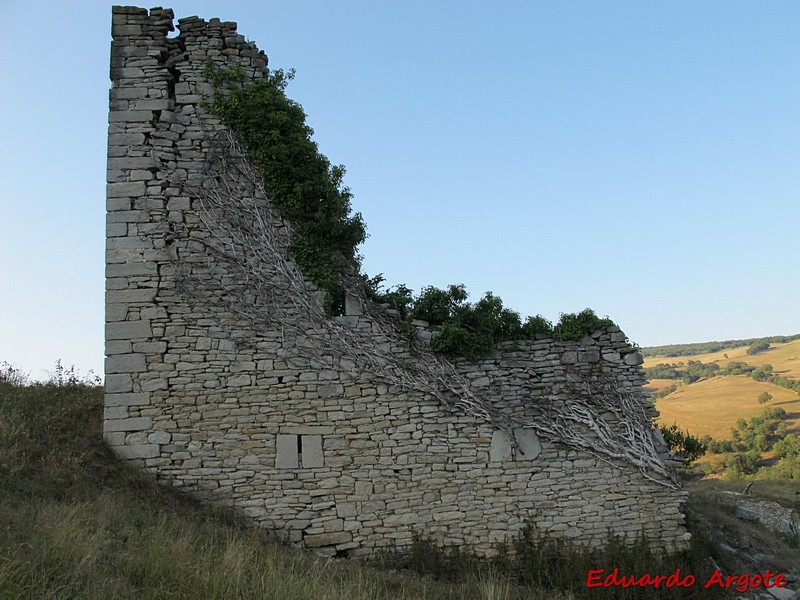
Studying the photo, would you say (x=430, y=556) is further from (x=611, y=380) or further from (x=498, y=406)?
(x=611, y=380)

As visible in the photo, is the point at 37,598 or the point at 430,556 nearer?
the point at 37,598

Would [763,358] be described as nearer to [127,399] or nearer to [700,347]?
[700,347]

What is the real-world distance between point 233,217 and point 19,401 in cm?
437

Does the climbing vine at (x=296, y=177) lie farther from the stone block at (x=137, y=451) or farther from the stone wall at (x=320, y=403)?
the stone block at (x=137, y=451)

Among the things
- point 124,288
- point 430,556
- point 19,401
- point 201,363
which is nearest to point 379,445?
point 430,556

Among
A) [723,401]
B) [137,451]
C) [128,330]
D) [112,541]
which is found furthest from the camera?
[723,401]

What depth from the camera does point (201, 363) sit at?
823 cm

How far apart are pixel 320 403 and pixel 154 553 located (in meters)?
3.37

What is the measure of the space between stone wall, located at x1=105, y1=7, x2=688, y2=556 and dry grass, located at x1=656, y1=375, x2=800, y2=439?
29.2 metres

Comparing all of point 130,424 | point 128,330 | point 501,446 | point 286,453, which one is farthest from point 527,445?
point 128,330

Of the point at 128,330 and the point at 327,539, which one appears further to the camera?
the point at 128,330

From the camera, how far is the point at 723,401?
4106 centimetres

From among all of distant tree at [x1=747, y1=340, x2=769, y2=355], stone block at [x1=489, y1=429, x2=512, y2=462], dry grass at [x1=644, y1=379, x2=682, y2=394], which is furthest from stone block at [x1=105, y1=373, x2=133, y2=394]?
distant tree at [x1=747, y1=340, x2=769, y2=355]

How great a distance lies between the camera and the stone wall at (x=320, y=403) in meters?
7.99
